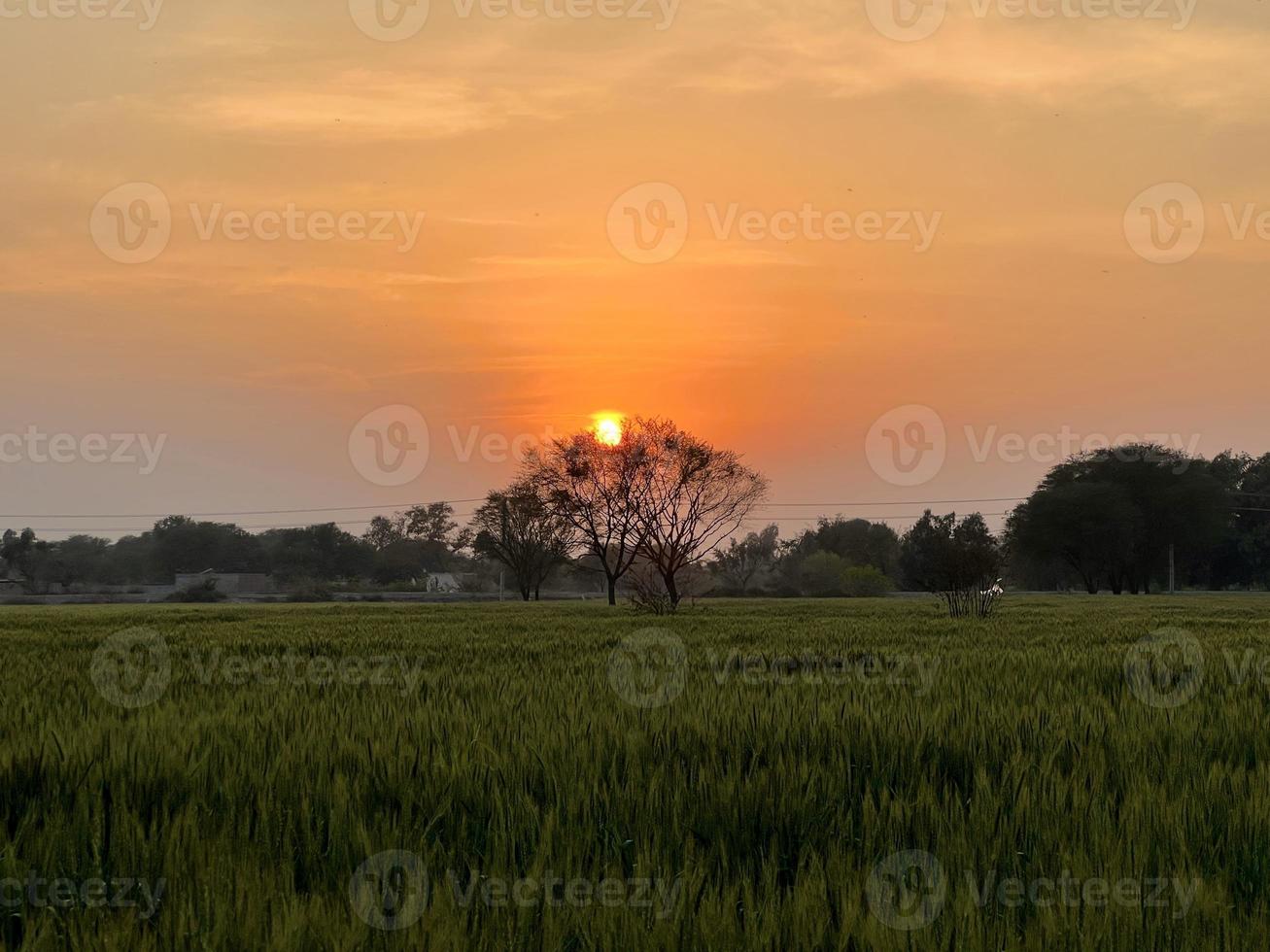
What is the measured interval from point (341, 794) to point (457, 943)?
1.86 meters

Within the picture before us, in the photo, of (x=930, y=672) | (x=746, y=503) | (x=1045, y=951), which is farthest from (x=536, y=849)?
(x=746, y=503)

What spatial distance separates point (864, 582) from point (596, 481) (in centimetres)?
5717

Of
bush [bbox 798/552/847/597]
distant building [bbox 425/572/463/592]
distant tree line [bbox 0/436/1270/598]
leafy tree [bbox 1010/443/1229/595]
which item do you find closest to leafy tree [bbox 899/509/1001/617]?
distant tree line [bbox 0/436/1270/598]

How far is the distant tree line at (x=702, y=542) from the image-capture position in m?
61.2

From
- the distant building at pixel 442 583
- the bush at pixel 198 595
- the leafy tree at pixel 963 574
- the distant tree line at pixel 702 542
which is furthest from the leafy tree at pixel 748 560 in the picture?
the leafy tree at pixel 963 574

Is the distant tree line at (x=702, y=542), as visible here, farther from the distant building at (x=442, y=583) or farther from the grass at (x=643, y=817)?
the grass at (x=643, y=817)

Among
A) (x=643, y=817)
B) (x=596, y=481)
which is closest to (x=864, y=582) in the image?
(x=596, y=481)

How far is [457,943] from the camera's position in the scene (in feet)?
9.19

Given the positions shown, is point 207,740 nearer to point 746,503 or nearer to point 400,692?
point 400,692

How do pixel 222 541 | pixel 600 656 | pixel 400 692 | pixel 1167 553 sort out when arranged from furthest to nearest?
1. pixel 222 541
2. pixel 1167 553
3. pixel 600 656
4. pixel 400 692

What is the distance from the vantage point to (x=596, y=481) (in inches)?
2500

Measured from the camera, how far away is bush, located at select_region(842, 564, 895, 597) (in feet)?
366

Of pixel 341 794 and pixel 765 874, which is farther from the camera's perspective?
pixel 341 794

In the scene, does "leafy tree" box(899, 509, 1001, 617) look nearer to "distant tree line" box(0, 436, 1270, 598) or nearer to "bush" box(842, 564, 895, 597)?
"distant tree line" box(0, 436, 1270, 598)
